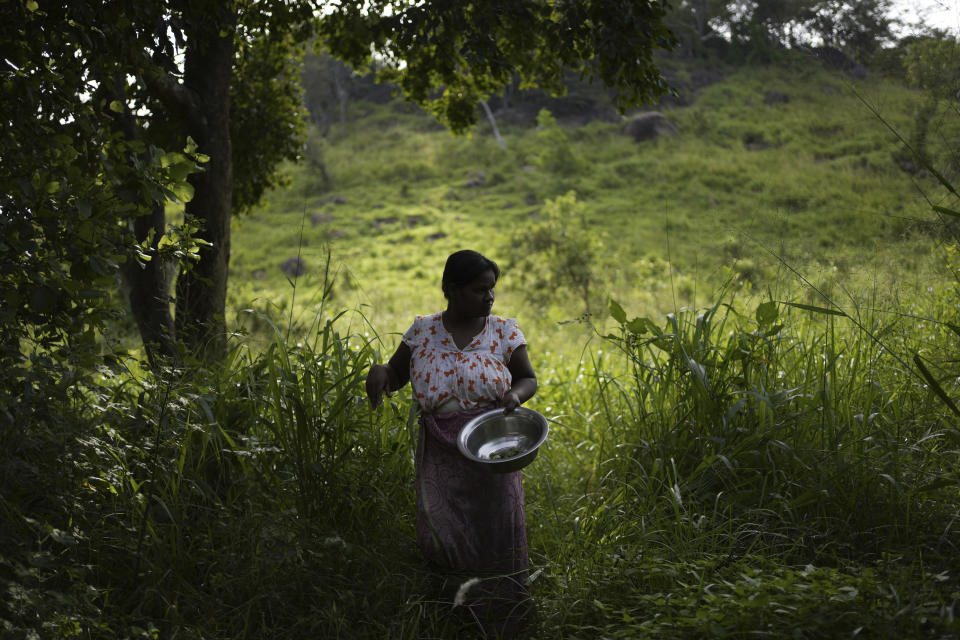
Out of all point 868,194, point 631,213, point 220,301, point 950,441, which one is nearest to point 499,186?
point 631,213

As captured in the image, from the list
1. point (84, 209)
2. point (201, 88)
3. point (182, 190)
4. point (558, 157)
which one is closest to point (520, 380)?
point (182, 190)

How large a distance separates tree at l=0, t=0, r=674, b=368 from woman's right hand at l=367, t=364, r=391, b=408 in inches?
31.8

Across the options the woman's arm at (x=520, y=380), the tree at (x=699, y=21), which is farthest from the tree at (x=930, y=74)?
the tree at (x=699, y=21)

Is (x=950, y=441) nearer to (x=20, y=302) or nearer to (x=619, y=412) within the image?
(x=619, y=412)

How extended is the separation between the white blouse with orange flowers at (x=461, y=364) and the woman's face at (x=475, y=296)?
10 cm

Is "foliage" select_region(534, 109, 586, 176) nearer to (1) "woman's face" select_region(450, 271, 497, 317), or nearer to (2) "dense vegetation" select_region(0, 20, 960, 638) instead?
(2) "dense vegetation" select_region(0, 20, 960, 638)

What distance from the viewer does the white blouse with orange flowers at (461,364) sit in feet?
8.57

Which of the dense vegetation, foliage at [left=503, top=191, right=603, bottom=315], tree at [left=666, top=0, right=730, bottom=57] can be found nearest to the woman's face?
the dense vegetation

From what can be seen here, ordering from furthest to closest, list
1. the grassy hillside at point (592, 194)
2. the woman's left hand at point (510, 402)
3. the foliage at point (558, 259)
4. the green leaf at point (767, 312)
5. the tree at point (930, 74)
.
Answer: the grassy hillside at point (592, 194) → the foliage at point (558, 259) → the green leaf at point (767, 312) → the tree at point (930, 74) → the woman's left hand at point (510, 402)

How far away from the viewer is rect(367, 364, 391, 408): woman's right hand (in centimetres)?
261

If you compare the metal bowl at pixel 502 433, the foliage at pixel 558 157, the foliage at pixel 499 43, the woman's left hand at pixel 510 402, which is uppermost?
the foliage at pixel 558 157

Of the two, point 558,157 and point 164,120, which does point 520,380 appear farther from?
point 558,157

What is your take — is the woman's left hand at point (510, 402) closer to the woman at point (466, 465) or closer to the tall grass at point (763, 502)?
the woman at point (466, 465)

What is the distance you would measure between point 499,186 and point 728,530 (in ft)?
78.7
